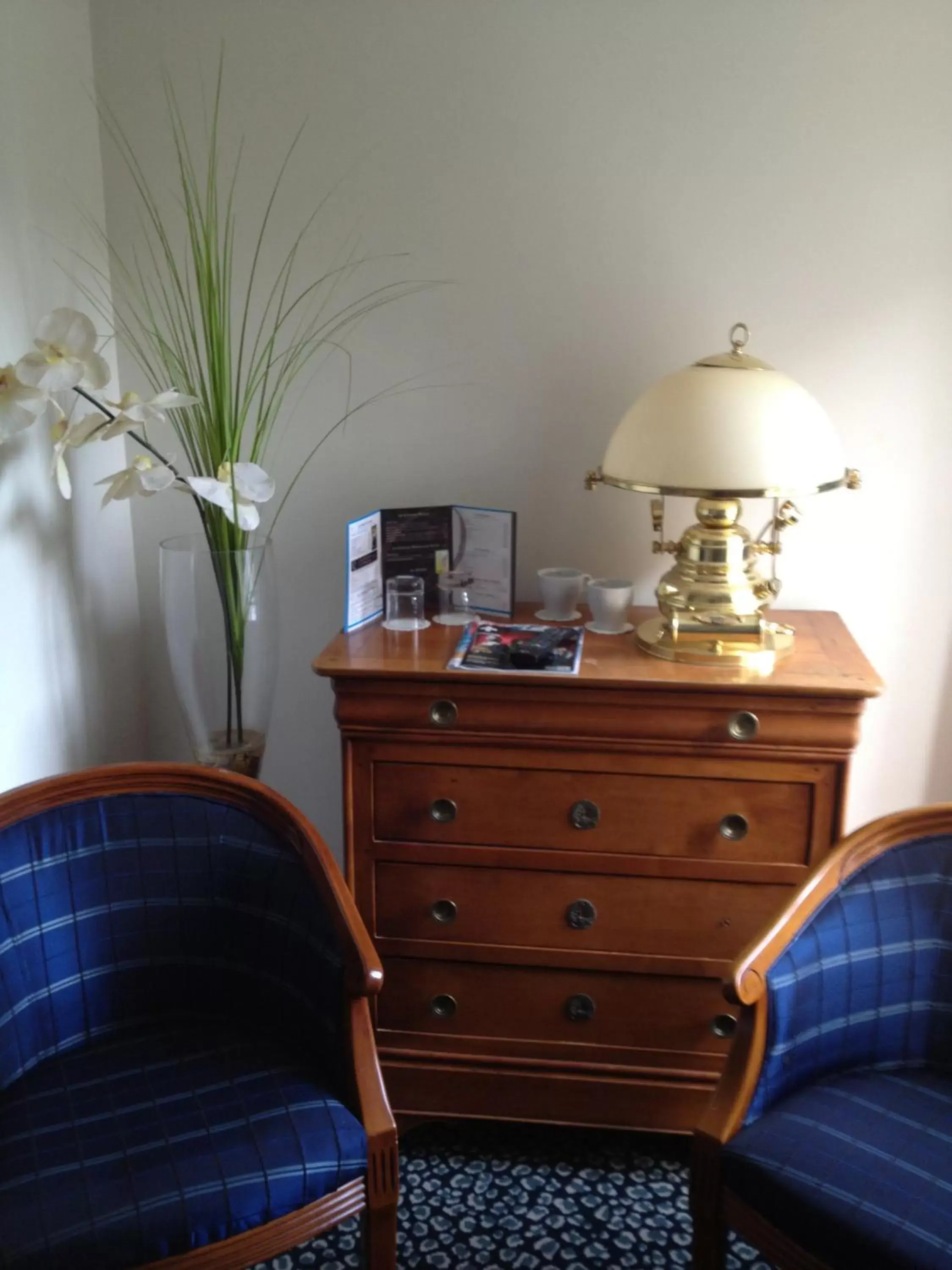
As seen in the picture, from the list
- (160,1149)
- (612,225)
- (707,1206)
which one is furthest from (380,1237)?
(612,225)

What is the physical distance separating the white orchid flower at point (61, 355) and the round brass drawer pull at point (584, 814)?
3.64 feet

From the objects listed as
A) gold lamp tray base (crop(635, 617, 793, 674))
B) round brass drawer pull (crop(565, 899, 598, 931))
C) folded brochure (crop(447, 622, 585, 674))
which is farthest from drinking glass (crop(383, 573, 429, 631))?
round brass drawer pull (crop(565, 899, 598, 931))

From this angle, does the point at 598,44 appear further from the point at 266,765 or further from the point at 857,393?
the point at 266,765

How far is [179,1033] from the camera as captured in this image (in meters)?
1.66

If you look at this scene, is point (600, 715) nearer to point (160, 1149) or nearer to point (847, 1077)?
point (847, 1077)

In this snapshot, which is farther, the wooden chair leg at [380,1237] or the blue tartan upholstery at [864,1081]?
the wooden chair leg at [380,1237]

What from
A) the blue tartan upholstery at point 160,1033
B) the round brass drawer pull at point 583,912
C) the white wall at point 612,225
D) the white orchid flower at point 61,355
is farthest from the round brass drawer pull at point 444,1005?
the white orchid flower at point 61,355

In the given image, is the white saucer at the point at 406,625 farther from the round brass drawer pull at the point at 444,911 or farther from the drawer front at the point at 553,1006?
the drawer front at the point at 553,1006

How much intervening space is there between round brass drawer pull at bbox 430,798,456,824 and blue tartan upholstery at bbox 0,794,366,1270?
324 millimetres

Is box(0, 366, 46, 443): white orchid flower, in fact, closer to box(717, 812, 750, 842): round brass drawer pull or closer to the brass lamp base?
the brass lamp base

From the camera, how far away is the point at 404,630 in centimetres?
207

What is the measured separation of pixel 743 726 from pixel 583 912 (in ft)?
1.48

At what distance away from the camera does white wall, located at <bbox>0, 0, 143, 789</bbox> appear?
1.92 meters

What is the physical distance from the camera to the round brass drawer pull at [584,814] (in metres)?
1.90
